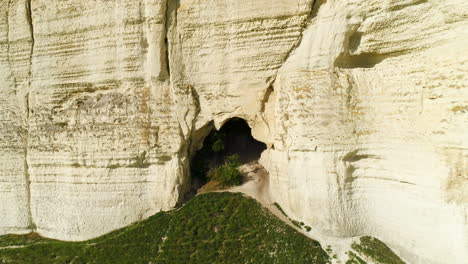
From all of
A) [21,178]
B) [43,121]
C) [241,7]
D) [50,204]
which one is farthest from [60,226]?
[241,7]

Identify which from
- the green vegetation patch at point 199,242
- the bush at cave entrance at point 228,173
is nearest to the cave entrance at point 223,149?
the bush at cave entrance at point 228,173

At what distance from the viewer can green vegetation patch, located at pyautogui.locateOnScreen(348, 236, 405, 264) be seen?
866 cm

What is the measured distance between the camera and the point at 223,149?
13.5m

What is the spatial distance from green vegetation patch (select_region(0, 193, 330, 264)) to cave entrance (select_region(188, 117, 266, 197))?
1.46m

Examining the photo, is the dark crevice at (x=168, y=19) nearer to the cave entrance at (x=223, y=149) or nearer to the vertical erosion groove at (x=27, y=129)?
the cave entrance at (x=223, y=149)

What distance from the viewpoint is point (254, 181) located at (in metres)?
12.4

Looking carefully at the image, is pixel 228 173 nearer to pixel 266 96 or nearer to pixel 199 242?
pixel 199 242

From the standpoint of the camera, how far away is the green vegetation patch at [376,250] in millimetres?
8659

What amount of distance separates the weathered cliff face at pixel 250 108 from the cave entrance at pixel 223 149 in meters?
0.81

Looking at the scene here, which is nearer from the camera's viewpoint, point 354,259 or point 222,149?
point 354,259

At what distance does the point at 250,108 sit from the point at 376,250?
6.13 m

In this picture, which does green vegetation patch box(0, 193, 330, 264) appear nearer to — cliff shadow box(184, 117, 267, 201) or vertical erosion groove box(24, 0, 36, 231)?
vertical erosion groove box(24, 0, 36, 231)

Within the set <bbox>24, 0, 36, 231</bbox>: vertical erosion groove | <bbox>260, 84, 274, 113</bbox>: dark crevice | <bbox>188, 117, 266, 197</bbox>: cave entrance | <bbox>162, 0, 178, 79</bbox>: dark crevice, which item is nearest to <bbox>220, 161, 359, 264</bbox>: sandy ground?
<bbox>188, 117, 266, 197</bbox>: cave entrance

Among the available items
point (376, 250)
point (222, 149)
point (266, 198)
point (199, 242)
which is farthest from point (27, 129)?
point (376, 250)
